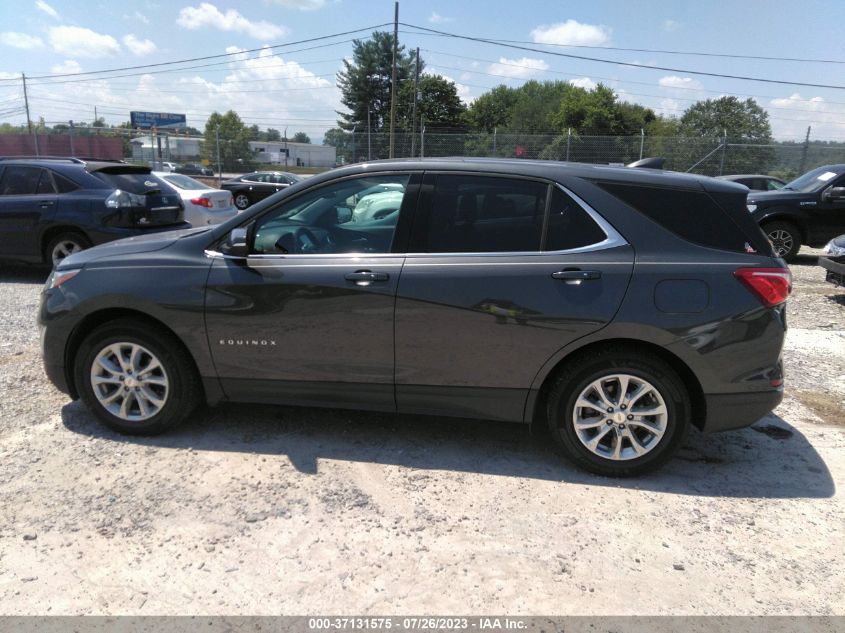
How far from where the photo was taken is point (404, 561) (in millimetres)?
2742

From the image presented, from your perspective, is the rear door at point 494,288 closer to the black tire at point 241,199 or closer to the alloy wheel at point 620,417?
the alloy wheel at point 620,417

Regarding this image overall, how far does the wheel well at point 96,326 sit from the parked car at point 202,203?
7.31m

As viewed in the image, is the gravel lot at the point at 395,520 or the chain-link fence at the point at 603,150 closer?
the gravel lot at the point at 395,520

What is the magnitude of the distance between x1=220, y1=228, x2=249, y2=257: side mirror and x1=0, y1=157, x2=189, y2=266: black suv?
5.26m

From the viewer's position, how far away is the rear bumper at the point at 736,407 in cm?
331

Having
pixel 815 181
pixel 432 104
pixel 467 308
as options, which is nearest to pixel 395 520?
pixel 467 308

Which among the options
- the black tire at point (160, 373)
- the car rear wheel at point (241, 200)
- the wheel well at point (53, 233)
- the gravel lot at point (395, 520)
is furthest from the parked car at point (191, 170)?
the gravel lot at point (395, 520)

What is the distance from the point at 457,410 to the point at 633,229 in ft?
4.59

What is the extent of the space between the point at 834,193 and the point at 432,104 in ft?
199

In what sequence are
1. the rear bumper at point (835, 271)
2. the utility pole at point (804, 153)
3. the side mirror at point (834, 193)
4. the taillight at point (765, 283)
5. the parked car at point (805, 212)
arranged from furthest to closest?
the utility pole at point (804, 153) < the parked car at point (805, 212) < the side mirror at point (834, 193) < the rear bumper at point (835, 271) < the taillight at point (765, 283)

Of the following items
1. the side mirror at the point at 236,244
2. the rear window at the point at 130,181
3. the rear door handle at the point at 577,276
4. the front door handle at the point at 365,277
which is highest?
the rear window at the point at 130,181

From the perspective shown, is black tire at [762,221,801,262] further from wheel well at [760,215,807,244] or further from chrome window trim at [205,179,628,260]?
chrome window trim at [205,179,628,260]

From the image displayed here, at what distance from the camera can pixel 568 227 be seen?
3396 millimetres

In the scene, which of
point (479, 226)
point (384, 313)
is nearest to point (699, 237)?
point (479, 226)
